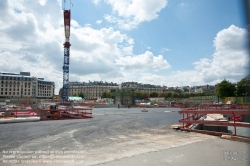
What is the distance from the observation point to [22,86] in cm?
15962

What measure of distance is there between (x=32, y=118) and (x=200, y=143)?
18886 millimetres

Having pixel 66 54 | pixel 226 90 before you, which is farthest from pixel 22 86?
pixel 226 90

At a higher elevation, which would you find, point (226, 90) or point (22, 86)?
point (22, 86)

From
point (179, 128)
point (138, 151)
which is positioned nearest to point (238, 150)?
point (138, 151)

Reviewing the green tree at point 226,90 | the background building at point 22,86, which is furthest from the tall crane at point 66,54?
the background building at point 22,86

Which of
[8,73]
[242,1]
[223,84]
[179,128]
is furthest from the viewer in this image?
[8,73]

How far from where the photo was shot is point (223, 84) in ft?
243

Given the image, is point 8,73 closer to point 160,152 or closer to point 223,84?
point 223,84

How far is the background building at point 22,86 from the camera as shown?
14945 centimetres

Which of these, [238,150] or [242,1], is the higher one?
[242,1]

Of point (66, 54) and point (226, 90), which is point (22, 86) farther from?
point (226, 90)

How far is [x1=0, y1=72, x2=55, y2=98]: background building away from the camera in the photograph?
149450 millimetres

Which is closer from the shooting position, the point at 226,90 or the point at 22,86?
the point at 226,90

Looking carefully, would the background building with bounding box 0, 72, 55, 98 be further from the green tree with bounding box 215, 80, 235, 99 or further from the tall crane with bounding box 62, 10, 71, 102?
the green tree with bounding box 215, 80, 235, 99
